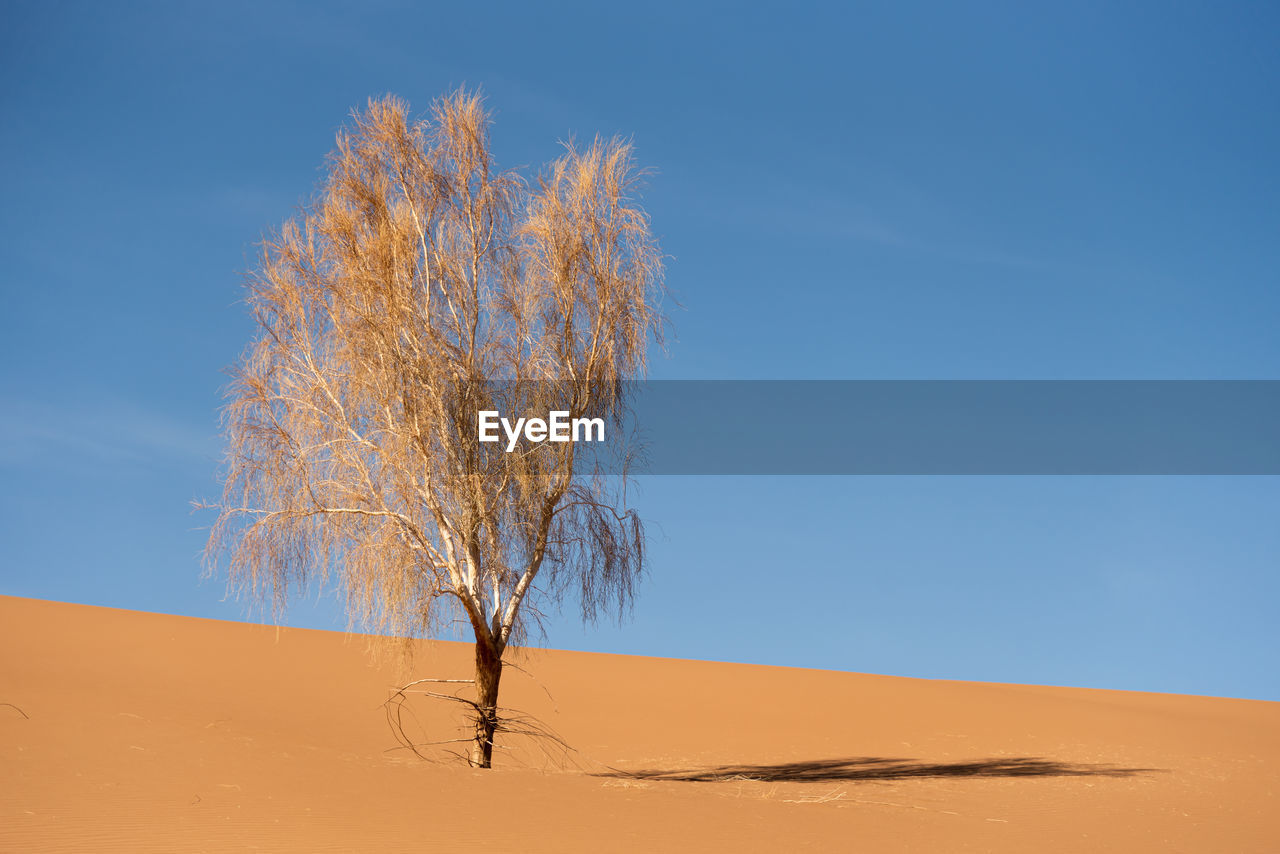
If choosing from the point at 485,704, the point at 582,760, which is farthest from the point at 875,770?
the point at 485,704

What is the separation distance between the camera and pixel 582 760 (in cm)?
2033

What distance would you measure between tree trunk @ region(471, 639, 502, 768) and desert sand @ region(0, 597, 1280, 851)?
36cm

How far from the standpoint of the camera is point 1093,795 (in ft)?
53.3

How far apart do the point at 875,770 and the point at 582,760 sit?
564cm

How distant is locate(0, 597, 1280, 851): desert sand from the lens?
9.78m

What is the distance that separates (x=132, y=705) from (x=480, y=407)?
1183 cm

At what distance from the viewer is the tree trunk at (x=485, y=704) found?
15.1m

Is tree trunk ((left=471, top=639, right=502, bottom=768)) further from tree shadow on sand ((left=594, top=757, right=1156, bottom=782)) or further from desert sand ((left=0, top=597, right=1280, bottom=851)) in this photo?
tree shadow on sand ((left=594, top=757, right=1156, bottom=782))

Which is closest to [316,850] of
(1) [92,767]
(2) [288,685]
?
(1) [92,767]

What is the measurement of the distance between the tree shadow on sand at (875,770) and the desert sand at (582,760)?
0.43 feet

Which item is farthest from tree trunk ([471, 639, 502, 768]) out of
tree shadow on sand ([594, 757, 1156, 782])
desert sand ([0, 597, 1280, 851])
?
tree shadow on sand ([594, 757, 1156, 782])

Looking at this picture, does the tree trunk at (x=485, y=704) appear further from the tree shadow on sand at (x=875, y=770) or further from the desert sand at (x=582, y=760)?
the tree shadow on sand at (x=875, y=770)

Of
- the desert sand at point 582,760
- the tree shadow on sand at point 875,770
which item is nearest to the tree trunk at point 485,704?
the desert sand at point 582,760

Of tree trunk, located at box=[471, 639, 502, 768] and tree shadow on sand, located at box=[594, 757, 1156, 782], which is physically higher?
tree trunk, located at box=[471, 639, 502, 768]
